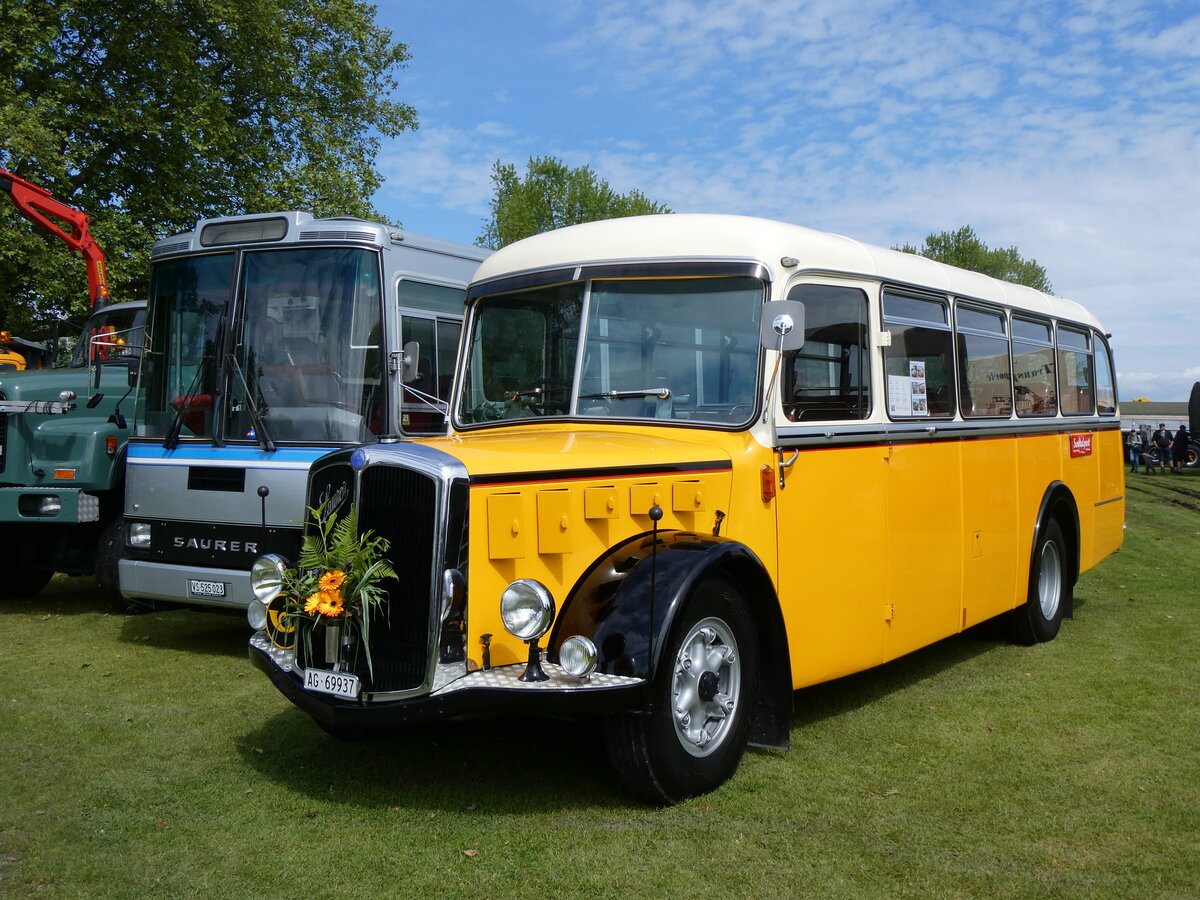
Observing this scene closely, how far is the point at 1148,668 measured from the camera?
7609 millimetres

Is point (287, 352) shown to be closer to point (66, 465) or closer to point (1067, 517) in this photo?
point (66, 465)

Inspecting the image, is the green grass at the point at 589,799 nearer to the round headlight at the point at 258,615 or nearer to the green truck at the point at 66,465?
the round headlight at the point at 258,615

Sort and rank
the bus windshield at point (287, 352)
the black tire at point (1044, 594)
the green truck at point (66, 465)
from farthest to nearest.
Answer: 1. the green truck at point (66, 465)
2. the black tire at point (1044, 594)
3. the bus windshield at point (287, 352)

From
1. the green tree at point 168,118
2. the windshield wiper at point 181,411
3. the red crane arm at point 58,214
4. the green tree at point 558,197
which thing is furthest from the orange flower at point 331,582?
the green tree at point 558,197

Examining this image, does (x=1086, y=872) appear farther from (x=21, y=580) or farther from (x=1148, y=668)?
(x=21, y=580)

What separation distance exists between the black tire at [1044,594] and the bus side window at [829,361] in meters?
3.08

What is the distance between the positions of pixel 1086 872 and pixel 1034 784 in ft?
3.37

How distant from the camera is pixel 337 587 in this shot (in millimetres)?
4695

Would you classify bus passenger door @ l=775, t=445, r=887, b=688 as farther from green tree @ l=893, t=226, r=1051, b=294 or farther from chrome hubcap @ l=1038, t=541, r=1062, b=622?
green tree @ l=893, t=226, r=1051, b=294

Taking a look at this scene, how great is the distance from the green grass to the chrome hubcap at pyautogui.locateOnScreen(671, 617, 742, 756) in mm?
279

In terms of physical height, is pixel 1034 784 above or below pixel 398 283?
below

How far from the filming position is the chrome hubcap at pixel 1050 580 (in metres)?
8.90

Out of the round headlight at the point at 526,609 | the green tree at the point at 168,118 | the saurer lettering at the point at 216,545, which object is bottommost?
the round headlight at the point at 526,609

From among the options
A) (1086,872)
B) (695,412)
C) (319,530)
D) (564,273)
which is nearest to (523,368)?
(564,273)
